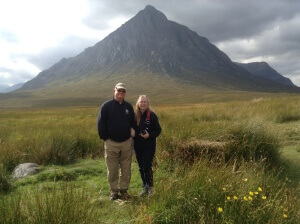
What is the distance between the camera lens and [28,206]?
3.44 m

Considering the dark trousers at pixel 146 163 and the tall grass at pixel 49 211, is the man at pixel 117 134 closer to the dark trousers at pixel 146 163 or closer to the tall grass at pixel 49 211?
the dark trousers at pixel 146 163

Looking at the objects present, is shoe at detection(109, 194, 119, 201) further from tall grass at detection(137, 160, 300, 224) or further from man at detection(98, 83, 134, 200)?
tall grass at detection(137, 160, 300, 224)

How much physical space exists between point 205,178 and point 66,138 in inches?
253

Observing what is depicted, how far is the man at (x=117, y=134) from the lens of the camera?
A: 580 cm

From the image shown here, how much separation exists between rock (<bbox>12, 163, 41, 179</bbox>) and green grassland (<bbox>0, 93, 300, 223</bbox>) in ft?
0.87

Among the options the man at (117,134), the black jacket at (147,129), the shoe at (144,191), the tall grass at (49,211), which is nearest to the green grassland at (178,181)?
the tall grass at (49,211)

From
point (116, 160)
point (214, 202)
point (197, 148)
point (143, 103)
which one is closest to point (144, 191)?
point (116, 160)

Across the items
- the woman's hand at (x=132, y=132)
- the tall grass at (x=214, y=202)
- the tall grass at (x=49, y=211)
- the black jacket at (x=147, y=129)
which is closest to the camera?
the tall grass at (x=49, y=211)

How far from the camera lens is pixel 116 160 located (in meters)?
6.07

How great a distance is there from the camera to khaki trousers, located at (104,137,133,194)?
5.95m

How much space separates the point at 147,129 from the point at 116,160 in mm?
853

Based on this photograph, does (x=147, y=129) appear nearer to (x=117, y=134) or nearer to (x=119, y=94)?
(x=117, y=134)

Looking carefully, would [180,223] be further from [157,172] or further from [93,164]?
[93,164]

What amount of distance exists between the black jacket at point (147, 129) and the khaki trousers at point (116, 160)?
0.18 meters
